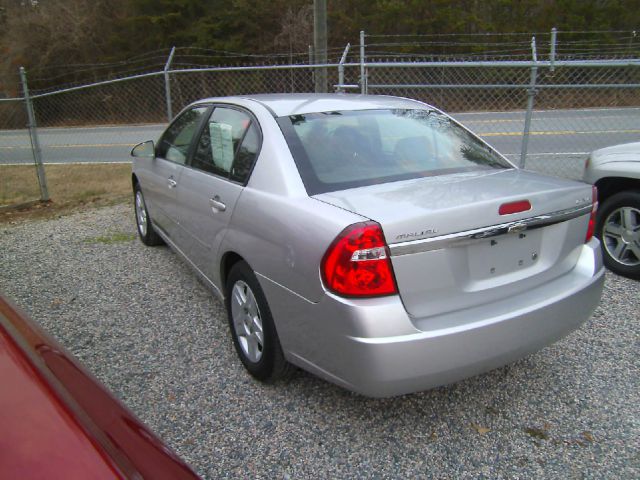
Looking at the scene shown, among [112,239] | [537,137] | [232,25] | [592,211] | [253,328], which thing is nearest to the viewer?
[592,211]

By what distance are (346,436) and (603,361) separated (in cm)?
175

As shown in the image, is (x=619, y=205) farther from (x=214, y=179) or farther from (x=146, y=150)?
(x=146, y=150)

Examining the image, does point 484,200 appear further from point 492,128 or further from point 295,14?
point 295,14

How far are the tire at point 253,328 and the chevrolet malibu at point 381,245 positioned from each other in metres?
0.01

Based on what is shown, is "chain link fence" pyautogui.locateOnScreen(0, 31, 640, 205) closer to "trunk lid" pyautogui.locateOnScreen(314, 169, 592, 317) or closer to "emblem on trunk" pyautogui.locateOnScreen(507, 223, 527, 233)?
"trunk lid" pyautogui.locateOnScreen(314, 169, 592, 317)

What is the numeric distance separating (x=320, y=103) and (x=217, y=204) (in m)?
0.93

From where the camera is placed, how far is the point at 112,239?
613cm

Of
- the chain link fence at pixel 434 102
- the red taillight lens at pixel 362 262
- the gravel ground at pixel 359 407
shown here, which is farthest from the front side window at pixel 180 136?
the chain link fence at pixel 434 102

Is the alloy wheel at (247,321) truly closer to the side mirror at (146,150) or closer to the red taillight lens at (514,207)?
the red taillight lens at (514,207)

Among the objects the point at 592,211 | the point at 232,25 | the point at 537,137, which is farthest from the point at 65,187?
the point at 232,25

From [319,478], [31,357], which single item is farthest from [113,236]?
[31,357]

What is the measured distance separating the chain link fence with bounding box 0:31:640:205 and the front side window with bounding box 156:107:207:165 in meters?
2.61

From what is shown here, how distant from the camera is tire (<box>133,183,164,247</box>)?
552 centimetres

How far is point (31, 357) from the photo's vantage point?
137 centimetres
